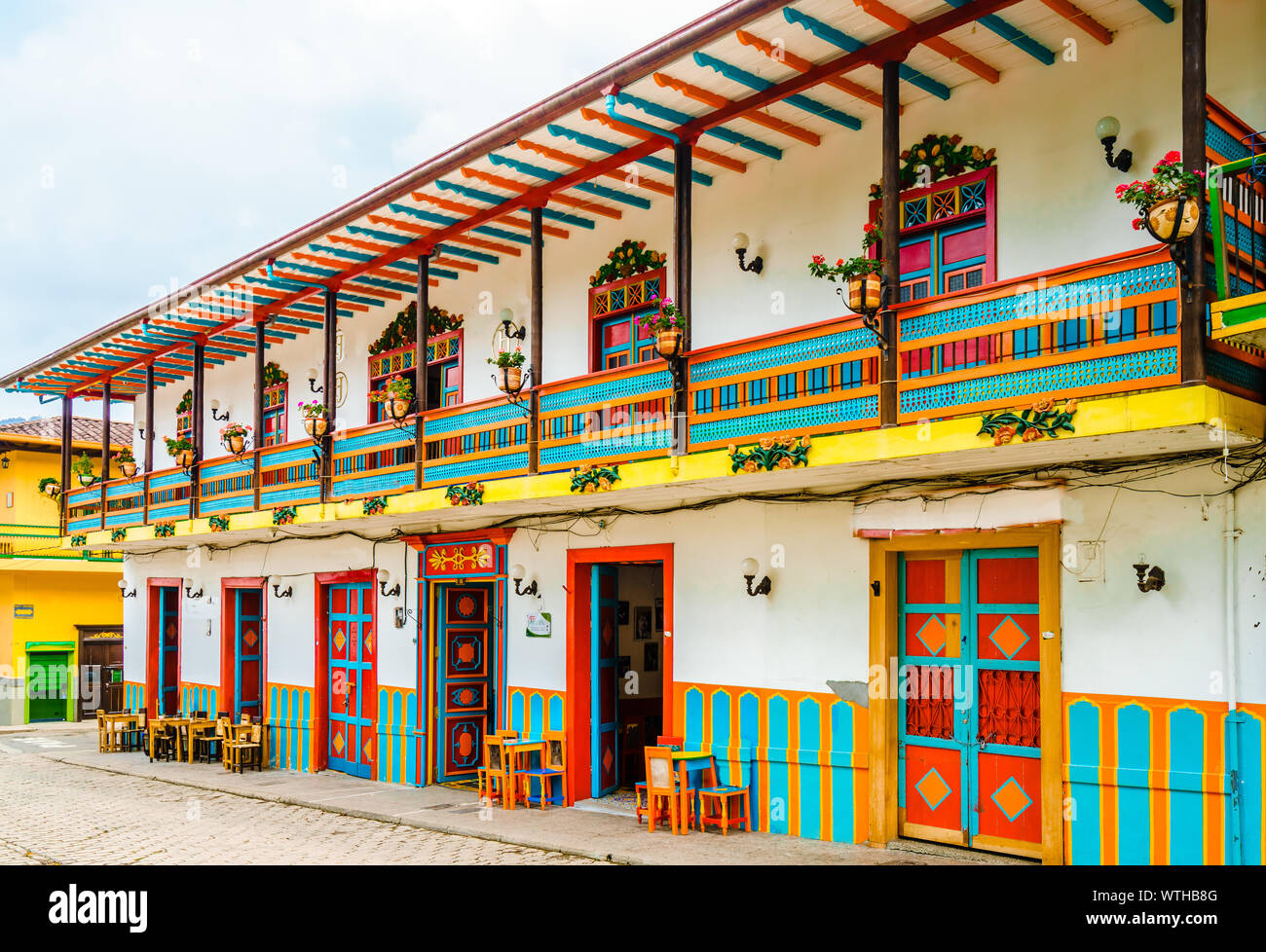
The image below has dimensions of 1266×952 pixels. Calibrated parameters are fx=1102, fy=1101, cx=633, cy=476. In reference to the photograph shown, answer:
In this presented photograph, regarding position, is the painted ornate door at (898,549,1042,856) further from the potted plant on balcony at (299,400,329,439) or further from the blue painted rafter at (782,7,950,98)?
the potted plant on balcony at (299,400,329,439)

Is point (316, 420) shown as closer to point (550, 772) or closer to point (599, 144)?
point (550, 772)

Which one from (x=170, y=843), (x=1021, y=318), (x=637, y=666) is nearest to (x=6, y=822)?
(x=170, y=843)

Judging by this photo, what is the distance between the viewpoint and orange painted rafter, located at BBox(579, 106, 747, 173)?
31.1ft

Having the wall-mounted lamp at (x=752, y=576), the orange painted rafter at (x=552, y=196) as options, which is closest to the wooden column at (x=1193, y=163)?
the wall-mounted lamp at (x=752, y=576)

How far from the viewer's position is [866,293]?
26.3 feet

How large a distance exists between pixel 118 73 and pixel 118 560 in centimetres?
3087

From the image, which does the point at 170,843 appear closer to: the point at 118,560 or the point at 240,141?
the point at 118,560

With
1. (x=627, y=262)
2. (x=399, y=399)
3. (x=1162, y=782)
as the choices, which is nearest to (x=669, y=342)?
(x=627, y=262)

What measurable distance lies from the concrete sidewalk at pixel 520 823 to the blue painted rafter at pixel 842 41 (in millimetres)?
6359

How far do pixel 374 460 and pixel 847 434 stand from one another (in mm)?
7237

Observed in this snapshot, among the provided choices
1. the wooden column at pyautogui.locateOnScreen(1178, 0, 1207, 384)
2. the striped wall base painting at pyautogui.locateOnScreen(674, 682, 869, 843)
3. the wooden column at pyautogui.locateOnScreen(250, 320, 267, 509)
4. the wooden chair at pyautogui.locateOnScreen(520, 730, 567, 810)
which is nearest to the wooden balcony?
the wooden column at pyautogui.locateOnScreen(1178, 0, 1207, 384)

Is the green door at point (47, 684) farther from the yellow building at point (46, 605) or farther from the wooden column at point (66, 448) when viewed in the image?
the wooden column at point (66, 448)

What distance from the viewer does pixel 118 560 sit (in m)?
27.0

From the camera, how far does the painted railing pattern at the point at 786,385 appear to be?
8477mm
